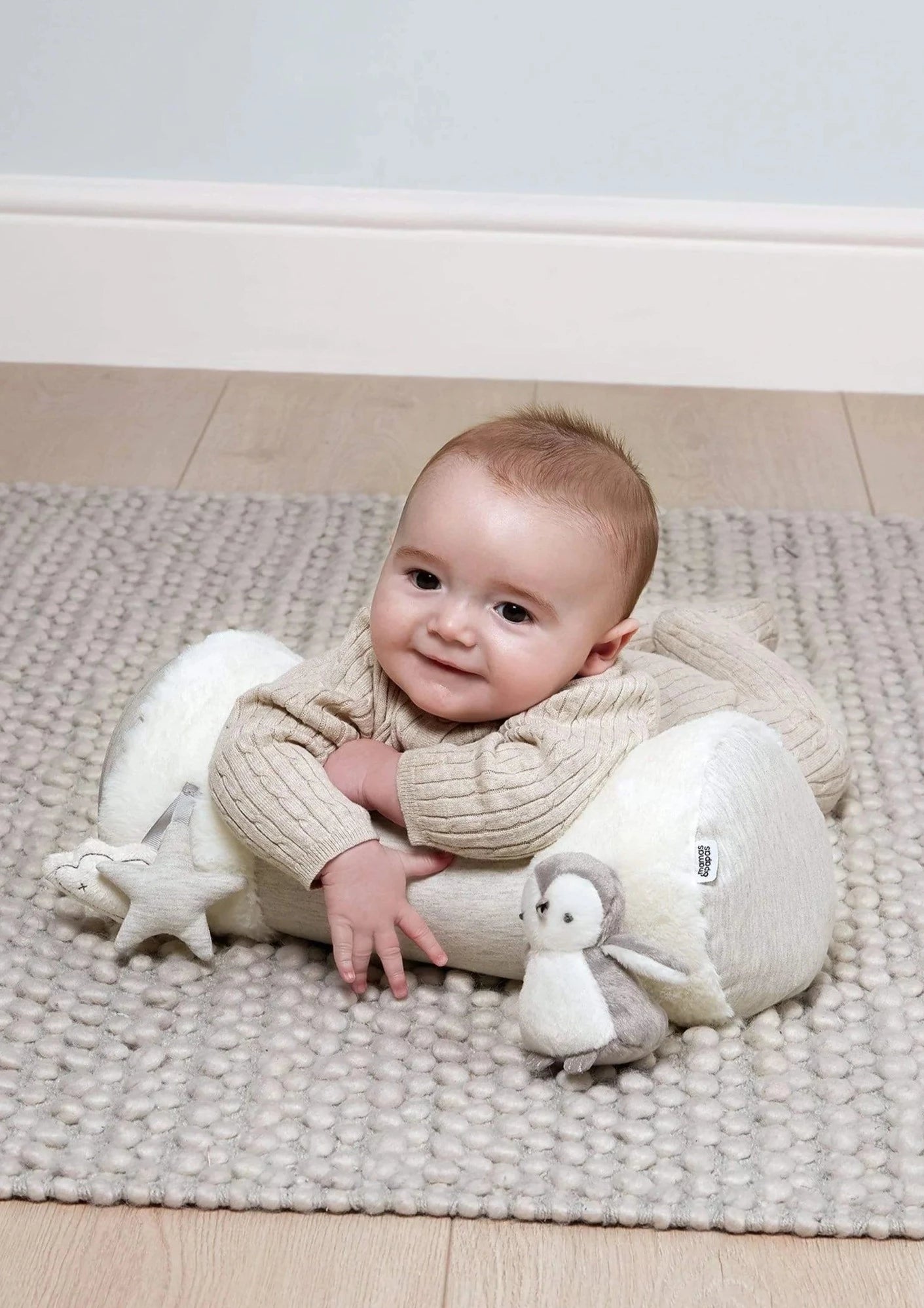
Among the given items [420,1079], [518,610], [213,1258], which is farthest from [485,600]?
[213,1258]

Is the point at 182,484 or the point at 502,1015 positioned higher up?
the point at 502,1015

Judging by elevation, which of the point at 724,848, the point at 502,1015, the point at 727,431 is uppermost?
the point at 724,848

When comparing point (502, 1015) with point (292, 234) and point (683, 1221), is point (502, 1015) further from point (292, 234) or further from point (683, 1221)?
point (292, 234)

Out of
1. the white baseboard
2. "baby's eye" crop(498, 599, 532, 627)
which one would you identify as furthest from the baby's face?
the white baseboard

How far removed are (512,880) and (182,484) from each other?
881 mm

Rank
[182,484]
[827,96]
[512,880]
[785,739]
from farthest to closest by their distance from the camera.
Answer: [827,96] → [182,484] → [785,739] → [512,880]

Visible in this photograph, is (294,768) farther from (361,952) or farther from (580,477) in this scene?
(580,477)

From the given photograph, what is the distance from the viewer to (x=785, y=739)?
→ 3.25 feet

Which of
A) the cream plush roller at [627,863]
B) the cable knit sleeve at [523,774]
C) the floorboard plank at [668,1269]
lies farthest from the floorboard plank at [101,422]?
the floorboard plank at [668,1269]

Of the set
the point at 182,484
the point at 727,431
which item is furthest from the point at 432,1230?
the point at 727,431

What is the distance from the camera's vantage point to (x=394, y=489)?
5.23 feet

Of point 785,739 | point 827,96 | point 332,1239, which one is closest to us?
point 332,1239

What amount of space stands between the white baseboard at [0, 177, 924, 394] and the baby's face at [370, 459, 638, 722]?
3.51 ft

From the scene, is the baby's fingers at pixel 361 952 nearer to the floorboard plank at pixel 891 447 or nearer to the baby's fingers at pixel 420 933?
the baby's fingers at pixel 420 933
